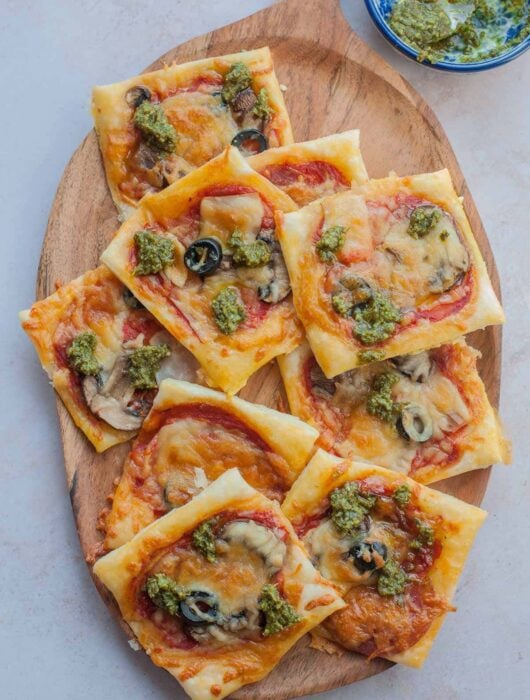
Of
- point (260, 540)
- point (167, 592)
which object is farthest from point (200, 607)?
point (260, 540)

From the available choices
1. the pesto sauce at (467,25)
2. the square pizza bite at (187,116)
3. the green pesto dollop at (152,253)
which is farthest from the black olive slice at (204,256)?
the pesto sauce at (467,25)

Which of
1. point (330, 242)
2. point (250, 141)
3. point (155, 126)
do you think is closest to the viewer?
point (330, 242)

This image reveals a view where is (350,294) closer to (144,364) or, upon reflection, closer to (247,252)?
(247,252)

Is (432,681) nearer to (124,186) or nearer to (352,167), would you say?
(352,167)

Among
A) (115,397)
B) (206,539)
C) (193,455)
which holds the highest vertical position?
(115,397)

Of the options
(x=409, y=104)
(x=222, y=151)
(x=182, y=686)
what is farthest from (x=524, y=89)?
(x=182, y=686)

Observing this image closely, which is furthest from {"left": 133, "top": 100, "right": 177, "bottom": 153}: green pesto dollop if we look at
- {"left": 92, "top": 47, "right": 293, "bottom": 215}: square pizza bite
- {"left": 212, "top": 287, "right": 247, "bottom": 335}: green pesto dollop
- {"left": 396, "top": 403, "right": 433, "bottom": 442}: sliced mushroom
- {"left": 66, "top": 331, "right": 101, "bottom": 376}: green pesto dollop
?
{"left": 396, "top": 403, "right": 433, "bottom": 442}: sliced mushroom

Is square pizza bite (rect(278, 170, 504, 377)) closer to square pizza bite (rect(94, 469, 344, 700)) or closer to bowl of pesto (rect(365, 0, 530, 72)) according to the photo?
square pizza bite (rect(94, 469, 344, 700))
